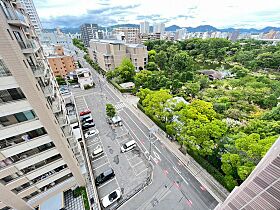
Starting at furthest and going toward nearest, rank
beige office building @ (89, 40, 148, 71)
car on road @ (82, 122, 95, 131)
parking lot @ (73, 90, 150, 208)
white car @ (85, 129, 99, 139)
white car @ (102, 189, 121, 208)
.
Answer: beige office building @ (89, 40, 148, 71) < car on road @ (82, 122, 95, 131) < white car @ (85, 129, 99, 139) < parking lot @ (73, 90, 150, 208) < white car @ (102, 189, 121, 208)

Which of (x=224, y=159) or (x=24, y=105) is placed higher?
(x=24, y=105)

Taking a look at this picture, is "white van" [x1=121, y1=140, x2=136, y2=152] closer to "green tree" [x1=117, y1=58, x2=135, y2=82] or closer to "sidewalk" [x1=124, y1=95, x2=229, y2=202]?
"sidewalk" [x1=124, y1=95, x2=229, y2=202]

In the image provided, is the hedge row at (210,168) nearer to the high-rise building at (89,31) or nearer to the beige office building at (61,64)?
the beige office building at (61,64)

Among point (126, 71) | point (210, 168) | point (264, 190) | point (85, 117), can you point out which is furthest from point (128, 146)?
point (126, 71)

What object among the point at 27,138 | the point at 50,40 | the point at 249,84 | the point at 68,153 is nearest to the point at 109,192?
the point at 68,153

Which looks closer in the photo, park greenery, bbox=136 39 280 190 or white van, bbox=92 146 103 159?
park greenery, bbox=136 39 280 190

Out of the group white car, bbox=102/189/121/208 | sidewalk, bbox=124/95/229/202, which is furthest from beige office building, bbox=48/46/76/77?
white car, bbox=102/189/121/208

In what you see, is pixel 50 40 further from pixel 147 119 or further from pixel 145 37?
pixel 147 119
